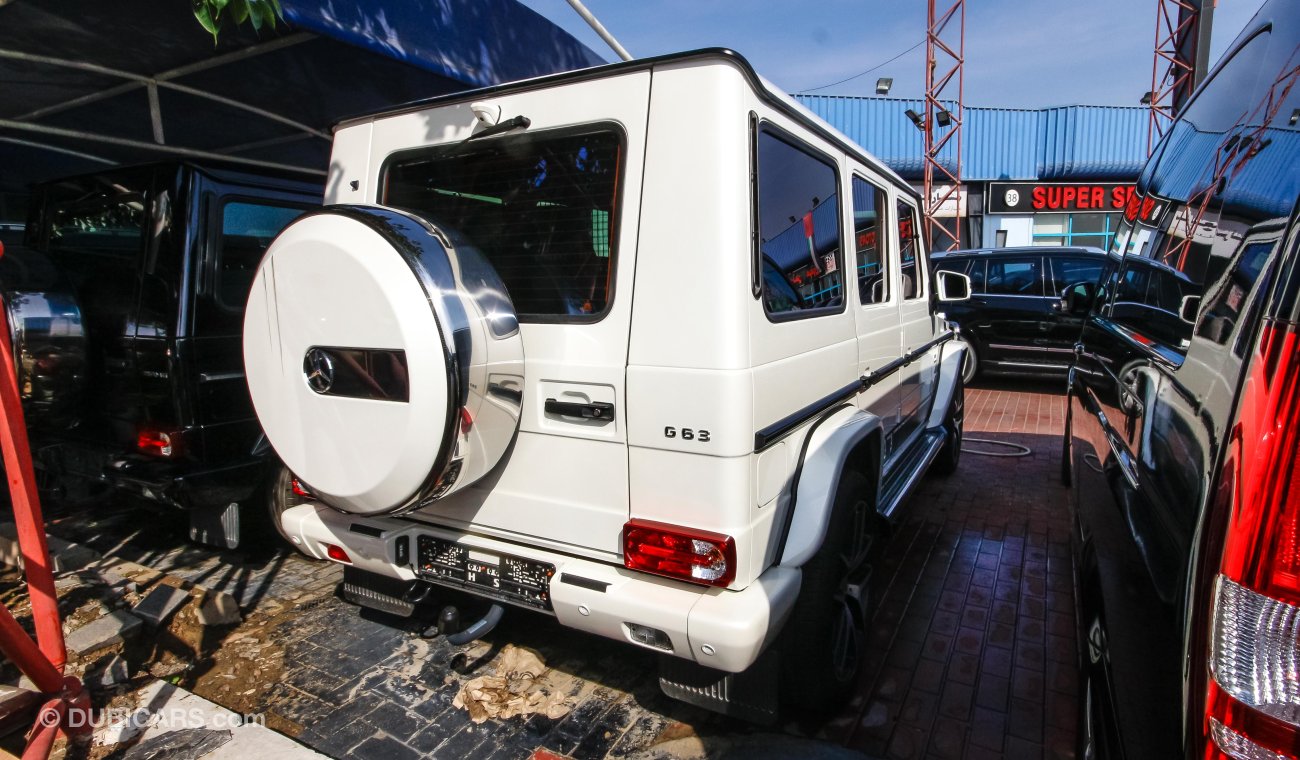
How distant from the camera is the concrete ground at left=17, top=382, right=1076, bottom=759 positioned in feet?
8.12

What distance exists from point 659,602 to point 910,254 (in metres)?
3.04

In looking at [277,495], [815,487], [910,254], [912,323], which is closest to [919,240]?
[910,254]

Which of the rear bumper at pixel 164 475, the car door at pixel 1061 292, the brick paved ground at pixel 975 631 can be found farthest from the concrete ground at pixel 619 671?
the car door at pixel 1061 292

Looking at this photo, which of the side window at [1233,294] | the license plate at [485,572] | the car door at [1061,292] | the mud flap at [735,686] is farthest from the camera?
the car door at [1061,292]

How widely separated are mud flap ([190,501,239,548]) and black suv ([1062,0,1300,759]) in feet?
13.2

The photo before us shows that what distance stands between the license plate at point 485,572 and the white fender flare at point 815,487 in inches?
32.3

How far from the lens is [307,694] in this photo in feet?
9.08

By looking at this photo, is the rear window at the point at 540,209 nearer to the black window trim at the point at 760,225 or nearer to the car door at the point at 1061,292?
the black window trim at the point at 760,225

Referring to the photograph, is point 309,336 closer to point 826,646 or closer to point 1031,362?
point 826,646

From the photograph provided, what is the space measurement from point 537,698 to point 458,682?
366mm

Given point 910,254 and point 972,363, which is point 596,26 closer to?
point 910,254

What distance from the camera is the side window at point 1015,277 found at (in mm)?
8859

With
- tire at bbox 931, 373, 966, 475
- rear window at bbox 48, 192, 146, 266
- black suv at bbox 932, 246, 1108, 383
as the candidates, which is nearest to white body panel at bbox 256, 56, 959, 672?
rear window at bbox 48, 192, 146, 266

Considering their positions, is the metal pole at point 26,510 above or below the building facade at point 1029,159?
below
